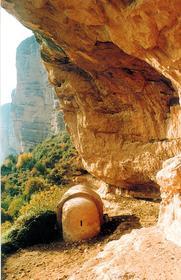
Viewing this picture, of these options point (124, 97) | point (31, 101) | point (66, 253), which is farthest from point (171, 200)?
point (31, 101)

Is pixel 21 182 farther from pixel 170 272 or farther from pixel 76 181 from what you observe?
pixel 170 272

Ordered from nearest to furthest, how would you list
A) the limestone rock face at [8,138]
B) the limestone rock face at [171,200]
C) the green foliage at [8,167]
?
the limestone rock face at [171,200]
the green foliage at [8,167]
the limestone rock face at [8,138]

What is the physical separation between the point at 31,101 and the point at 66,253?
41.2m

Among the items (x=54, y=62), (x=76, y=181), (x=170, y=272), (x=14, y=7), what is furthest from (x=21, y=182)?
(x=170, y=272)

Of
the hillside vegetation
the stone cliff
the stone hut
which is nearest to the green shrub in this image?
the hillside vegetation

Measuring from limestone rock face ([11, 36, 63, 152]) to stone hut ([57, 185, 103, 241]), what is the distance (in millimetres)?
32148

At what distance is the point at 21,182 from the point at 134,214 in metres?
16.6

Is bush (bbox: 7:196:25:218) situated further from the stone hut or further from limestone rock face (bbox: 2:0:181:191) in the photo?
the stone hut

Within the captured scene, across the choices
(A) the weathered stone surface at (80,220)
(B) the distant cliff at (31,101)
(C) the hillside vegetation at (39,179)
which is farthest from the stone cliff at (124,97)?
(B) the distant cliff at (31,101)

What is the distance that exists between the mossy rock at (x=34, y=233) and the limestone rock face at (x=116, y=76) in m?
3.63

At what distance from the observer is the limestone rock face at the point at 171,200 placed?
5.59 m

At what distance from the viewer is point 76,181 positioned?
21.6 m

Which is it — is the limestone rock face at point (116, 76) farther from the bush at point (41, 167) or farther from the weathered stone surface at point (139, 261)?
the bush at point (41, 167)

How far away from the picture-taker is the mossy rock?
11.9 metres
